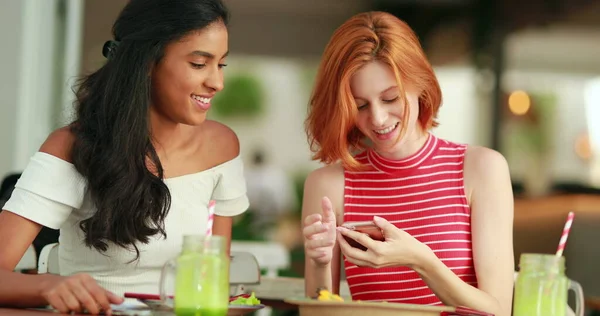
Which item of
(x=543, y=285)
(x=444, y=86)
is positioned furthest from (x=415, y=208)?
(x=444, y=86)

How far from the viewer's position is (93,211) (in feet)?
6.98

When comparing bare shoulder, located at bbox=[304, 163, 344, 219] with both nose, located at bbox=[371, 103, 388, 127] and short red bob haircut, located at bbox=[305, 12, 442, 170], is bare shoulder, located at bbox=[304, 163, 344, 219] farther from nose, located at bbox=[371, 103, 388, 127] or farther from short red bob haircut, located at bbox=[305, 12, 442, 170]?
nose, located at bbox=[371, 103, 388, 127]

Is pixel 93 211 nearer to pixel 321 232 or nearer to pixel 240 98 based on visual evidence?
pixel 321 232

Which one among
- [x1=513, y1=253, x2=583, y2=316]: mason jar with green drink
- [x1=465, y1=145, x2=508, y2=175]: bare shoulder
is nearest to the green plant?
[x1=465, y1=145, x2=508, y2=175]: bare shoulder

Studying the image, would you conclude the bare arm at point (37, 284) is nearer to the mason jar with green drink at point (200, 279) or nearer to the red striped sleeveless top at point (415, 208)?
the mason jar with green drink at point (200, 279)

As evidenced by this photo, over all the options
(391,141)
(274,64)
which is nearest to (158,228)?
(391,141)

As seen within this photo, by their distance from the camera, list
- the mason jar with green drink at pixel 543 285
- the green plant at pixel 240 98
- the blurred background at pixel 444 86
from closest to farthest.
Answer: the mason jar with green drink at pixel 543 285 → the blurred background at pixel 444 86 → the green plant at pixel 240 98

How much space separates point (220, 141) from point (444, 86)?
9.11m

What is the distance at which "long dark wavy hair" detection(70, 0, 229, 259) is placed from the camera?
2.02 m

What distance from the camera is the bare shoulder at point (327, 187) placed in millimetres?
2275

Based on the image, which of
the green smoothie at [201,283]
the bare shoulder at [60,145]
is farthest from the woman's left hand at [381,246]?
the bare shoulder at [60,145]

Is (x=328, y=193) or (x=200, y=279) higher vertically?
(x=328, y=193)

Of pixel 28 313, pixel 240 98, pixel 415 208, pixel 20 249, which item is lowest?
pixel 28 313

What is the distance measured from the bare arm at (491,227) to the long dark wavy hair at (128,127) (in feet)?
2.32
